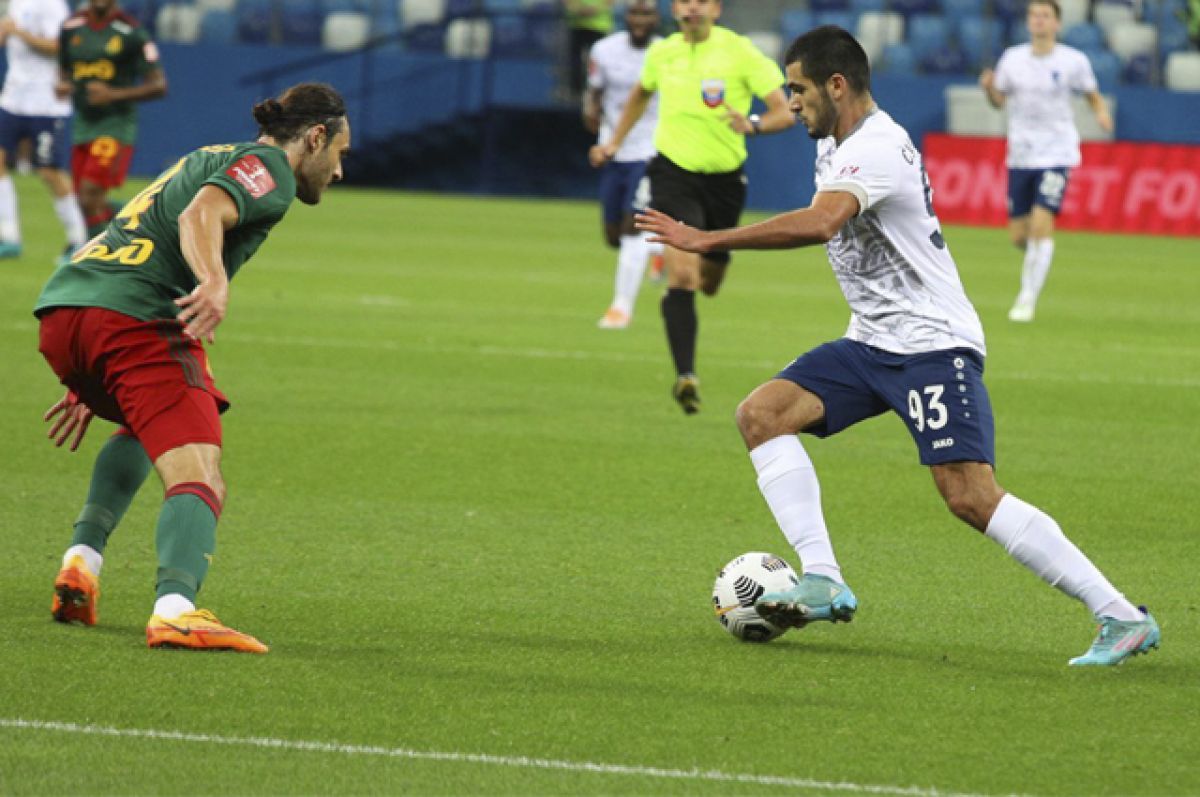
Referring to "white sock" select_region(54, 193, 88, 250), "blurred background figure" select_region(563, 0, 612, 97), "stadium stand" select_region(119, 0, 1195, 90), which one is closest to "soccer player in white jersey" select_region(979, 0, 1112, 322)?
"white sock" select_region(54, 193, 88, 250)

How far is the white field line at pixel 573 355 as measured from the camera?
12961 millimetres

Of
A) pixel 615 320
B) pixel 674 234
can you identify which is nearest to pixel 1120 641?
pixel 674 234

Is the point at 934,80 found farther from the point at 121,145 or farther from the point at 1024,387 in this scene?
the point at 1024,387

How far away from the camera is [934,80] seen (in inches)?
1215

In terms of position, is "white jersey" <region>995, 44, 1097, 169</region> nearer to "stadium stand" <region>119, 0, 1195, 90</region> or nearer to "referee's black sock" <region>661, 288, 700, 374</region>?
"referee's black sock" <region>661, 288, 700, 374</region>

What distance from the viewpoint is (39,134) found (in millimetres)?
18578

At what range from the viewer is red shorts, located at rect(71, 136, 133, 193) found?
17.1 m

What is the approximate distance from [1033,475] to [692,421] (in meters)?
2.18

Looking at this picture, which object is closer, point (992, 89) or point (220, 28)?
Result: point (992, 89)

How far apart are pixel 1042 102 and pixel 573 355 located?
600 centimetres

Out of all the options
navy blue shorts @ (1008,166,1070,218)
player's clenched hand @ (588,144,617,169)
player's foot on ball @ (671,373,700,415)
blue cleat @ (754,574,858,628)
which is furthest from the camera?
navy blue shorts @ (1008,166,1070,218)

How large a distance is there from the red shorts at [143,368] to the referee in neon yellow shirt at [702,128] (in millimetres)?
5903

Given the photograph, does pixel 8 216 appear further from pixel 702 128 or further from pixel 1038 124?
pixel 1038 124

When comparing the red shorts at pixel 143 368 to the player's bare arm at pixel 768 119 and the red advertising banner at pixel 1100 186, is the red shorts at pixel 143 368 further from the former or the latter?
the red advertising banner at pixel 1100 186
